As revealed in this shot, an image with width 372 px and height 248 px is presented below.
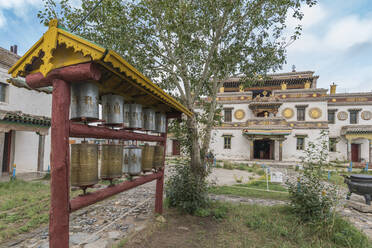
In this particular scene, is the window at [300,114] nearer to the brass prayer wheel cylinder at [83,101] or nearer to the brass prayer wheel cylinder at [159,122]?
the brass prayer wheel cylinder at [159,122]

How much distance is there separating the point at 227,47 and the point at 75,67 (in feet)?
17.4

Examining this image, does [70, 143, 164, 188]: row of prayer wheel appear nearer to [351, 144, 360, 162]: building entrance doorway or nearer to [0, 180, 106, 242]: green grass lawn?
[0, 180, 106, 242]: green grass lawn

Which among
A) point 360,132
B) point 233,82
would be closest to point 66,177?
point 233,82

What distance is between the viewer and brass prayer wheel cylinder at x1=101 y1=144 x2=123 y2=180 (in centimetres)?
324

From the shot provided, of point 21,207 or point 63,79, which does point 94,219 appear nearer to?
point 21,207

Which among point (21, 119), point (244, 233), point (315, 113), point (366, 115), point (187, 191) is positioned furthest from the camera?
point (366, 115)

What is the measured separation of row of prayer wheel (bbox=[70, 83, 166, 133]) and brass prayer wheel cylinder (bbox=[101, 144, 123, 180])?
40 centimetres

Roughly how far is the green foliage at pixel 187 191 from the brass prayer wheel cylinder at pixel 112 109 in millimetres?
2881

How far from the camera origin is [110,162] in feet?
10.7

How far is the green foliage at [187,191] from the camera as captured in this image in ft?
17.3

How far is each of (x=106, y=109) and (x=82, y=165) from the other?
0.98 m

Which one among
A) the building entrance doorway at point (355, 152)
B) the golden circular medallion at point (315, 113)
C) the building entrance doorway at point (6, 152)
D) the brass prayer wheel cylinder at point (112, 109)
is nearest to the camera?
the brass prayer wheel cylinder at point (112, 109)

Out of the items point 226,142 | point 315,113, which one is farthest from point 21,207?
point 315,113

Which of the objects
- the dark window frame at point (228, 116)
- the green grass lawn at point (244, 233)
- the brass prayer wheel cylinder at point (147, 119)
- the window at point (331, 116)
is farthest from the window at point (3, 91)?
the window at point (331, 116)
